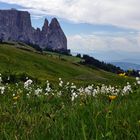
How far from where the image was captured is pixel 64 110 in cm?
624

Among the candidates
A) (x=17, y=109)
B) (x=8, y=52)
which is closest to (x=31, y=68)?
(x=8, y=52)

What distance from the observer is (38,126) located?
5.18 metres

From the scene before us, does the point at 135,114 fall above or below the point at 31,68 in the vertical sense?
above

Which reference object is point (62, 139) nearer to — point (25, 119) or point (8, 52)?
point (25, 119)

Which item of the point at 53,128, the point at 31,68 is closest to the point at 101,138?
the point at 53,128

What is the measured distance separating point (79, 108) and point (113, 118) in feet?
2.84

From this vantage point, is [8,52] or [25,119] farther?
[8,52]

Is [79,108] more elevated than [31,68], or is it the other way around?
[79,108]

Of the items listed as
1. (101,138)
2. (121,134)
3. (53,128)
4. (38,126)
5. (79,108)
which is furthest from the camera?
(79,108)

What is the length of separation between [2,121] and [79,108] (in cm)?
108

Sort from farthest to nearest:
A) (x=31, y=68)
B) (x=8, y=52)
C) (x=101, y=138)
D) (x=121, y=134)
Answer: (x=8, y=52)
(x=31, y=68)
(x=121, y=134)
(x=101, y=138)

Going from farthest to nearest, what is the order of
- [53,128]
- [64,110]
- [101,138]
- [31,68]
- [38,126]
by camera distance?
[31,68]
[64,110]
[38,126]
[53,128]
[101,138]

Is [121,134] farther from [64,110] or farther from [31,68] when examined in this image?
[31,68]

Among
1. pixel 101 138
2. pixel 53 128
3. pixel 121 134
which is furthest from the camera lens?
pixel 53 128
